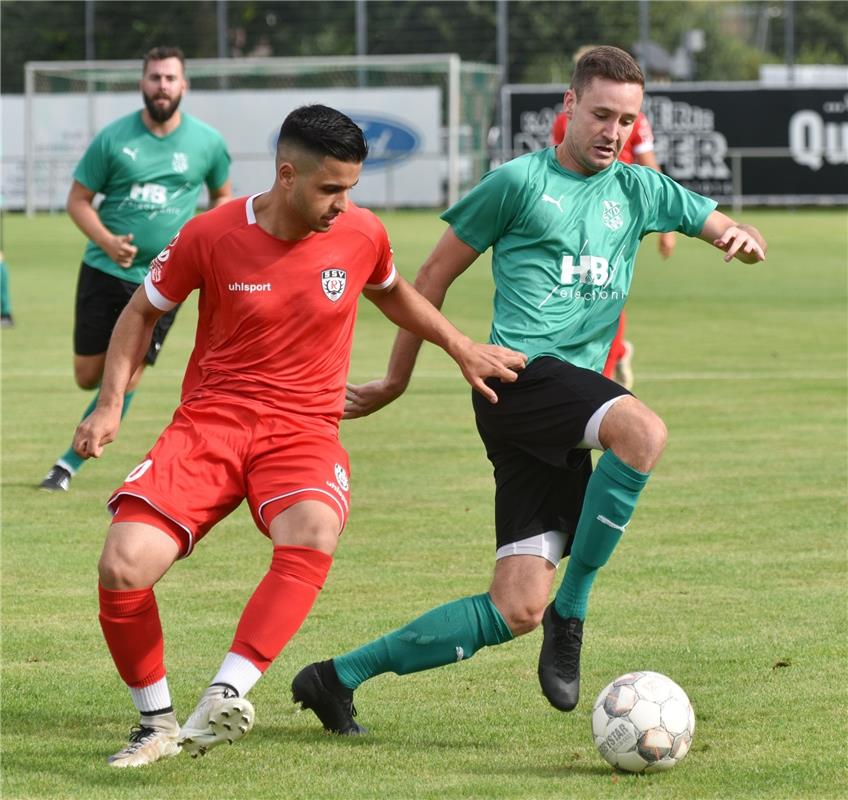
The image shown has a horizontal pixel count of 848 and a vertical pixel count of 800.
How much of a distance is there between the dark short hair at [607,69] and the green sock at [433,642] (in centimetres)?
169

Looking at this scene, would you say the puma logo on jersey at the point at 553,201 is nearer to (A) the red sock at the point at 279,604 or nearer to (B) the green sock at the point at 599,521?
(B) the green sock at the point at 599,521

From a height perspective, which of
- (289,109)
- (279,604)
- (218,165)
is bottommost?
(289,109)

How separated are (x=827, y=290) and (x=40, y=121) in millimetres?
22537

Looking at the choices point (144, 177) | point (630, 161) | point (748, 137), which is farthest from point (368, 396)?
point (748, 137)

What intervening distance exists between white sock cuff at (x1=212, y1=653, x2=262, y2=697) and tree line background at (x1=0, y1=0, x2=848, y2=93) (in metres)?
41.7

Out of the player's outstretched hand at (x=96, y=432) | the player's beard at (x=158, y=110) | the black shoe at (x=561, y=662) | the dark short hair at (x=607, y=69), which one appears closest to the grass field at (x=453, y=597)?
the black shoe at (x=561, y=662)

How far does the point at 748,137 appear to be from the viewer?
1454 inches

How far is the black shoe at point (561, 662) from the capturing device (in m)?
4.79

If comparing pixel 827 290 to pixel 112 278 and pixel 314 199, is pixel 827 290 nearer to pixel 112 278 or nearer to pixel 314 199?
pixel 112 278

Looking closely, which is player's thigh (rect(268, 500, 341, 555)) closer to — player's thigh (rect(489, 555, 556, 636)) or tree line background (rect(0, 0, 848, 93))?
player's thigh (rect(489, 555, 556, 636))

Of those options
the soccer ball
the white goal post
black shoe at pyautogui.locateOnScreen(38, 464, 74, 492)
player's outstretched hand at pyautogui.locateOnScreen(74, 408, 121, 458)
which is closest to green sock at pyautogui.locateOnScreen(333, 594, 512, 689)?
the soccer ball

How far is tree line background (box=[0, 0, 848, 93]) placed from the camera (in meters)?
47.2

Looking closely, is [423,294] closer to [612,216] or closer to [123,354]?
[612,216]

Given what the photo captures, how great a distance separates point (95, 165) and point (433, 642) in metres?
5.43
